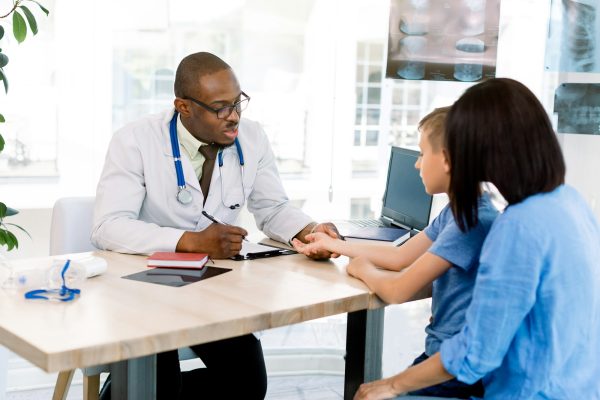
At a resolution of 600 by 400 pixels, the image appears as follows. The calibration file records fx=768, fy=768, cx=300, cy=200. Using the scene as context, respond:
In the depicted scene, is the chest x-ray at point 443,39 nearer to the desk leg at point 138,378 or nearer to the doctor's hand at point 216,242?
the doctor's hand at point 216,242

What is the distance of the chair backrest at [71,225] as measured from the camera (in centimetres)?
217

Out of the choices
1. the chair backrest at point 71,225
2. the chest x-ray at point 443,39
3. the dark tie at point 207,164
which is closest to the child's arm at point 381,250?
the dark tie at point 207,164

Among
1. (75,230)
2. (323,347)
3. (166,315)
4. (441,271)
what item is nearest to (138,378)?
(166,315)

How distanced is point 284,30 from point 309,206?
843 millimetres

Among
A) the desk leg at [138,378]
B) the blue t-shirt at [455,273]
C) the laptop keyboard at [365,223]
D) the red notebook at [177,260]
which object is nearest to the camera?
the desk leg at [138,378]

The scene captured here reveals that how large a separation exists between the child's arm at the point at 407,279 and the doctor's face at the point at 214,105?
0.69m

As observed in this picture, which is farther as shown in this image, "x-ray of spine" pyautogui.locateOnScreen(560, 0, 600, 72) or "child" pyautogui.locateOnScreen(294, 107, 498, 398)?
"x-ray of spine" pyautogui.locateOnScreen(560, 0, 600, 72)

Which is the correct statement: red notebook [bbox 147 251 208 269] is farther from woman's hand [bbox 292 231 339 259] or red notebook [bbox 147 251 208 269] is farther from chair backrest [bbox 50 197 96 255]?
chair backrest [bbox 50 197 96 255]

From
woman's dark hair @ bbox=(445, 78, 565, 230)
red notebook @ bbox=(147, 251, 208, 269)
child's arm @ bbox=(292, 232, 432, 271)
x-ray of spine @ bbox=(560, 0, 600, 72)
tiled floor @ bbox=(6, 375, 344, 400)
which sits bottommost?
tiled floor @ bbox=(6, 375, 344, 400)

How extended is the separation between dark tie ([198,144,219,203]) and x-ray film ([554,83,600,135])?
4.70 feet

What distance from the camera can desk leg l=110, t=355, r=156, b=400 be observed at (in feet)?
4.59

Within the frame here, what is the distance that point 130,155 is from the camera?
2.07 m

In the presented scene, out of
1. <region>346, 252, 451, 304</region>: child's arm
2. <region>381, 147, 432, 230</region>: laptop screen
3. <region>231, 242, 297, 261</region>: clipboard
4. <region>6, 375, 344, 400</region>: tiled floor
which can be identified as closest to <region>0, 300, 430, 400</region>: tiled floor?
<region>6, 375, 344, 400</region>: tiled floor

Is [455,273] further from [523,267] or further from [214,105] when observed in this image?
[214,105]
